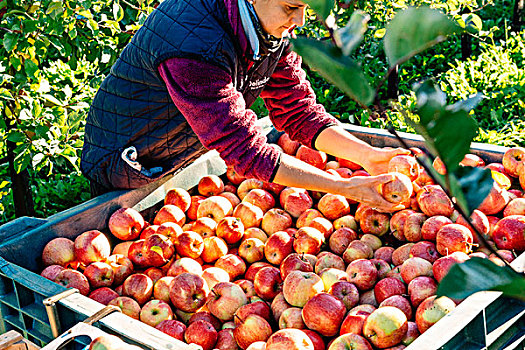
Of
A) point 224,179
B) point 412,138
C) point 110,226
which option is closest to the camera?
point 110,226

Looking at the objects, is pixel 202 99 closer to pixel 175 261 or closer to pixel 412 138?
pixel 175 261

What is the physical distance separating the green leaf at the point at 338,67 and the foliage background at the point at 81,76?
135cm

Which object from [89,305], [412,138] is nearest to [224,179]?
[412,138]

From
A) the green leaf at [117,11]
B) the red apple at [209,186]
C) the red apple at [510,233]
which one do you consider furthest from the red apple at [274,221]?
the green leaf at [117,11]

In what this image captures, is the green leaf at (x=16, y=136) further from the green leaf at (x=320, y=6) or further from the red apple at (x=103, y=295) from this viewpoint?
the green leaf at (x=320, y=6)

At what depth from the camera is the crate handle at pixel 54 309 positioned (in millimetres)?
1758

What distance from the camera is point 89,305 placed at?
1.73m

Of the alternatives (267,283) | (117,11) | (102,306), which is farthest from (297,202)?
(117,11)

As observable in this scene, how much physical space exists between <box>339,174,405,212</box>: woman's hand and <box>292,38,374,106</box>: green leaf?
5.76ft

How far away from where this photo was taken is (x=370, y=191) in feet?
7.43

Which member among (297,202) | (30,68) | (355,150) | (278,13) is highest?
(278,13)

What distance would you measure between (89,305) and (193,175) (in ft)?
4.14

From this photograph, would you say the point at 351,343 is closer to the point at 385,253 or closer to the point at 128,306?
the point at 385,253

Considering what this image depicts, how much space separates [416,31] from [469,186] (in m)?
0.13
